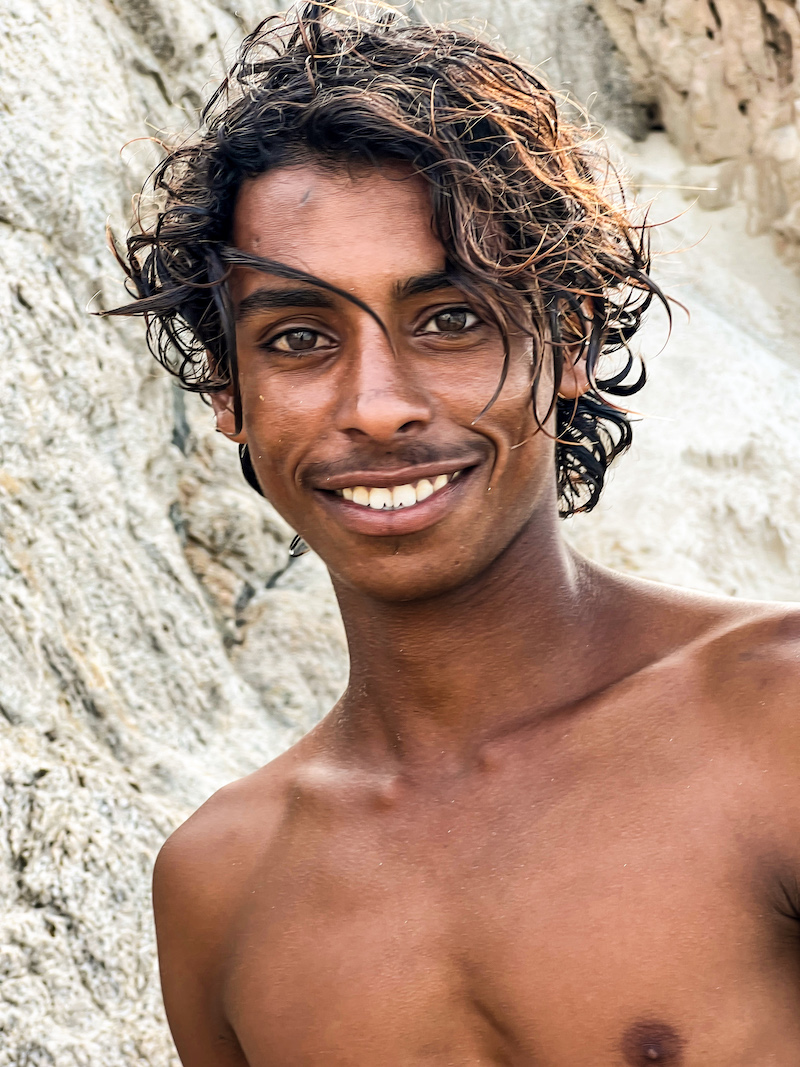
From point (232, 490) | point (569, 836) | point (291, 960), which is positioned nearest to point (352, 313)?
point (569, 836)

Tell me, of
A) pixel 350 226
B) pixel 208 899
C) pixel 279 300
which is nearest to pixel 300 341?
pixel 279 300

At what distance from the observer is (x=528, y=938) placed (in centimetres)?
152

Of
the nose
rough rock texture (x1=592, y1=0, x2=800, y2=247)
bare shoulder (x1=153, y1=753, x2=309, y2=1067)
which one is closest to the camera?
the nose

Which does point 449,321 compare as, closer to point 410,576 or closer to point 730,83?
point 410,576

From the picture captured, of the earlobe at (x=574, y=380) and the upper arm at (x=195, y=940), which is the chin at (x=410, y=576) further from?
the upper arm at (x=195, y=940)

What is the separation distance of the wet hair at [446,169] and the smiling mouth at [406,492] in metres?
0.13

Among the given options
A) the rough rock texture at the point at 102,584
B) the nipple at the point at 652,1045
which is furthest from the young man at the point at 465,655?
the rough rock texture at the point at 102,584

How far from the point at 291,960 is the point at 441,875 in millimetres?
243

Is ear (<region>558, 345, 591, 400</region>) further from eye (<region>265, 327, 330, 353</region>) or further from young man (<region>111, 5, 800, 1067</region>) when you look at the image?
eye (<region>265, 327, 330, 353</region>)

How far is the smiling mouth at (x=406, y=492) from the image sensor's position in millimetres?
1573

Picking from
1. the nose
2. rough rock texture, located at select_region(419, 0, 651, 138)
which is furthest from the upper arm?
rough rock texture, located at select_region(419, 0, 651, 138)

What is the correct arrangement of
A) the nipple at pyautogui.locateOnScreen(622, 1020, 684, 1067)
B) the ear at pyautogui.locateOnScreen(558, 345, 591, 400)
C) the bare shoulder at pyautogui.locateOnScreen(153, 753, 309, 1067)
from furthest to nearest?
the bare shoulder at pyautogui.locateOnScreen(153, 753, 309, 1067) < the ear at pyautogui.locateOnScreen(558, 345, 591, 400) < the nipple at pyautogui.locateOnScreen(622, 1020, 684, 1067)

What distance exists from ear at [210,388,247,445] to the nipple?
0.96 metres

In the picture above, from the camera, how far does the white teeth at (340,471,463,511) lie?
5.16 feet
